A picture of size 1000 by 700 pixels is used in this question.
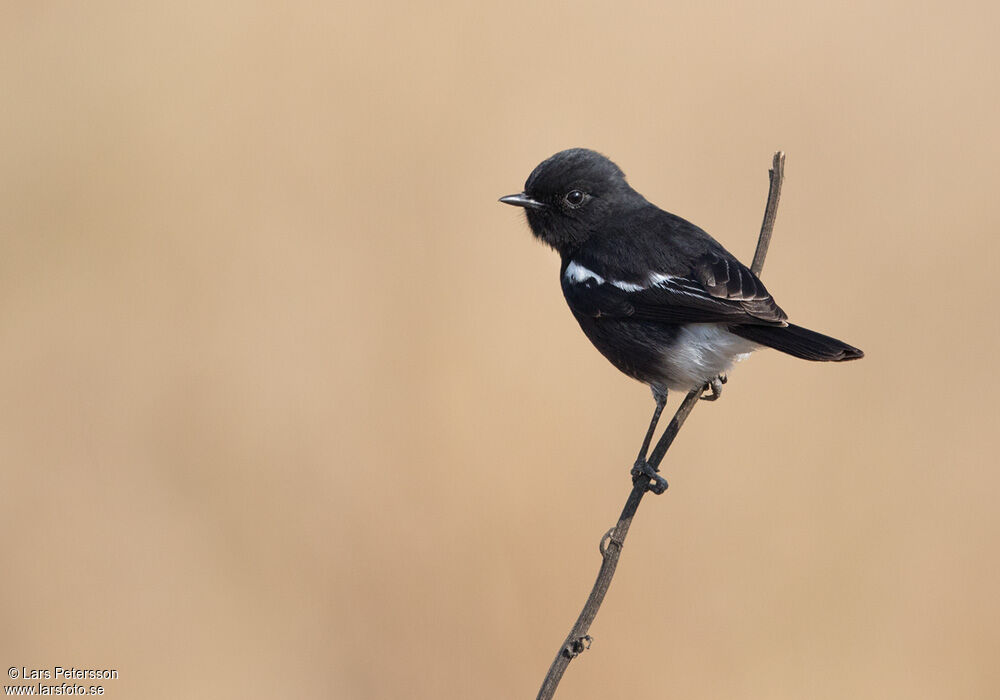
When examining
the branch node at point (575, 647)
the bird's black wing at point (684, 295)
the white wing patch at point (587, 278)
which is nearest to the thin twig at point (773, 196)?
the bird's black wing at point (684, 295)

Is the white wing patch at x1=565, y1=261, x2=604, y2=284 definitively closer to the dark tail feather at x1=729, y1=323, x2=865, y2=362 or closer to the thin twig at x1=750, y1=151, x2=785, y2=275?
the dark tail feather at x1=729, y1=323, x2=865, y2=362

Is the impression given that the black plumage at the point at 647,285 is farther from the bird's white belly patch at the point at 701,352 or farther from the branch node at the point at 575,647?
the branch node at the point at 575,647

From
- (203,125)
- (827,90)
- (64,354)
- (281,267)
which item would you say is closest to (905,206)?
(827,90)

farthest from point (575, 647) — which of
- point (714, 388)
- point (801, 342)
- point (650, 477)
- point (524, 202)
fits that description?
point (524, 202)

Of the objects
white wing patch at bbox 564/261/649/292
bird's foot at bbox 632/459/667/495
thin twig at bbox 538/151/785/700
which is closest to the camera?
thin twig at bbox 538/151/785/700

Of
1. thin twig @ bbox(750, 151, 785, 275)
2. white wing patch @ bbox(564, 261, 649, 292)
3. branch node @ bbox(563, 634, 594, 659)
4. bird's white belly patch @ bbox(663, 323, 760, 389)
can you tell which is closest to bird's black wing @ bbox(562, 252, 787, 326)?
white wing patch @ bbox(564, 261, 649, 292)

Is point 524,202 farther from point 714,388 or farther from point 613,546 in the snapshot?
point 613,546

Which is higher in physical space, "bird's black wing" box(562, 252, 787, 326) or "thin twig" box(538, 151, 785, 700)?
"bird's black wing" box(562, 252, 787, 326)
